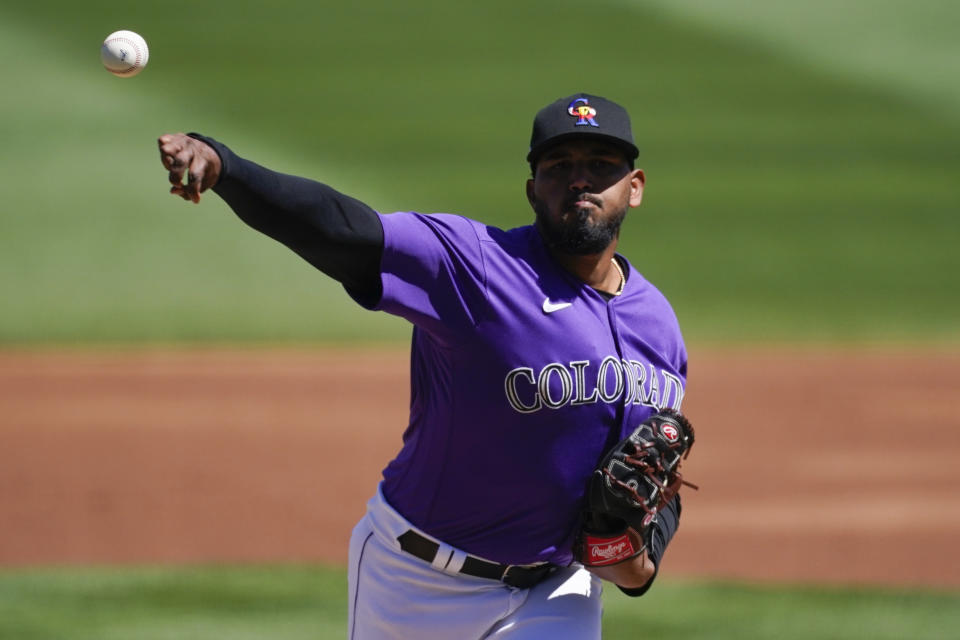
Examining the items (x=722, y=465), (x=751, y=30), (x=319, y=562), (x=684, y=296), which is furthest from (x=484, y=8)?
(x=319, y=562)

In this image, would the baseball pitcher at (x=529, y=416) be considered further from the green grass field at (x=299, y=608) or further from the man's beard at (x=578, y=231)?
the green grass field at (x=299, y=608)

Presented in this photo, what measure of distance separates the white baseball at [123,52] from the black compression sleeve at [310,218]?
1.85ft

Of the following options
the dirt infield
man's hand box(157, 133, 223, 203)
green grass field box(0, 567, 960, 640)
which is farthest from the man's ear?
the dirt infield

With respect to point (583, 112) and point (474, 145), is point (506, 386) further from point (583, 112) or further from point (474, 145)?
point (474, 145)

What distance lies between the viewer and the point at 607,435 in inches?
126

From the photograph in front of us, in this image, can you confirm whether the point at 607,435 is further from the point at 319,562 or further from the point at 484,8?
the point at 484,8

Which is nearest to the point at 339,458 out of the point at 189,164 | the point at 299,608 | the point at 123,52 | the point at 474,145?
the point at 299,608

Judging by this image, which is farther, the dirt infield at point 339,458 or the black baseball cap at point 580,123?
the dirt infield at point 339,458

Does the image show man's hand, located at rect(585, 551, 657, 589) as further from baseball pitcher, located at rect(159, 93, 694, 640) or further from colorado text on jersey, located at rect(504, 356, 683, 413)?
colorado text on jersey, located at rect(504, 356, 683, 413)

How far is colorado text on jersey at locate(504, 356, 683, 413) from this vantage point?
10.0ft

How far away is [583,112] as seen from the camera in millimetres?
3283

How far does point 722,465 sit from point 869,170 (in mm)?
10328

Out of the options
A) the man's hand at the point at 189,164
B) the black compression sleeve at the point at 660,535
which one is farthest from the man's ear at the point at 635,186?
the man's hand at the point at 189,164

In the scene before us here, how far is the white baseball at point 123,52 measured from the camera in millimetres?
3055
